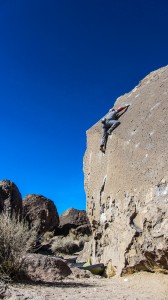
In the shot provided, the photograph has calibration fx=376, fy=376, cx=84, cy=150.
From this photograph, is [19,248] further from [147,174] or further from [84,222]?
[84,222]

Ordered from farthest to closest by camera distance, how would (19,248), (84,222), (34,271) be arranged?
(84,222), (34,271), (19,248)

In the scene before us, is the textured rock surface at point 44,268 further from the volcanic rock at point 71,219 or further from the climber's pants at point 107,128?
the volcanic rock at point 71,219

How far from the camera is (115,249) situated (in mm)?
8945

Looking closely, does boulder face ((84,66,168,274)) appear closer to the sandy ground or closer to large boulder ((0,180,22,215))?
the sandy ground

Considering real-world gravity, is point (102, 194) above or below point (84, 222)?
below

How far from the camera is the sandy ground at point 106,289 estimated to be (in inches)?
233

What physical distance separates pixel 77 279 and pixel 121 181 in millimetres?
2456

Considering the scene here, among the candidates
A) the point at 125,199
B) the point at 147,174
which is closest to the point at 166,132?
the point at 147,174

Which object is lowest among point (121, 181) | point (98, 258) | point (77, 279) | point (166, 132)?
point (77, 279)

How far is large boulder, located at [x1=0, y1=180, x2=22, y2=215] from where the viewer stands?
21500 millimetres

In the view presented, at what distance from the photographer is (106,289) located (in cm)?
686

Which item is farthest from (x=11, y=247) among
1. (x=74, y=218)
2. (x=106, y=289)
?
(x=74, y=218)

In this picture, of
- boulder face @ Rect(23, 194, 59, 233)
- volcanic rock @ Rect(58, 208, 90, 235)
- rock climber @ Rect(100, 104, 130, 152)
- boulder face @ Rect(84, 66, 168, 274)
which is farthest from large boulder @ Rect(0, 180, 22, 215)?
rock climber @ Rect(100, 104, 130, 152)

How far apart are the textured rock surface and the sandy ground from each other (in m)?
0.29
